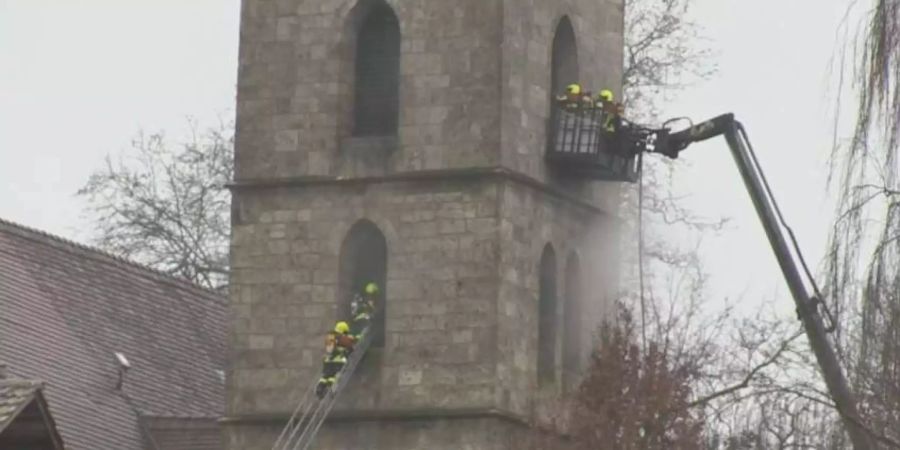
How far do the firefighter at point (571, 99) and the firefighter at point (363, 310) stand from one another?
3110 mm

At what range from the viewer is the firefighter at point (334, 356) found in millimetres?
41969

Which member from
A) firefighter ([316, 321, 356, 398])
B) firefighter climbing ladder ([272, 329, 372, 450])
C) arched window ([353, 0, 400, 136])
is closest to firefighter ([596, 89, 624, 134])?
arched window ([353, 0, 400, 136])

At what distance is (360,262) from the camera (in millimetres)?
43156

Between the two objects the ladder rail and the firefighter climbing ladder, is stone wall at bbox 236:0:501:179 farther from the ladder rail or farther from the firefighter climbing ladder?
the ladder rail

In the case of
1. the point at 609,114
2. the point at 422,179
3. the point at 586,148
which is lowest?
the point at 422,179

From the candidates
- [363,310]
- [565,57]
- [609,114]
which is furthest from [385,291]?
[565,57]

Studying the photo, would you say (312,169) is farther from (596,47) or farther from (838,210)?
(838,210)

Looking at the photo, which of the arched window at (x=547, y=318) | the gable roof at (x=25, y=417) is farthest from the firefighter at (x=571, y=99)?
the gable roof at (x=25, y=417)

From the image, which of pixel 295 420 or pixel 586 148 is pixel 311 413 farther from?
pixel 586 148

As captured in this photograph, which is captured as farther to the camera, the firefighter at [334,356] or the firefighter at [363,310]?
the firefighter at [363,310]

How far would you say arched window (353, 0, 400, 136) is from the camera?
142 feet

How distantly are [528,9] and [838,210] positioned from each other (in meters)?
20.5

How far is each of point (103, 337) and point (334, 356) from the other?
5.54 metres

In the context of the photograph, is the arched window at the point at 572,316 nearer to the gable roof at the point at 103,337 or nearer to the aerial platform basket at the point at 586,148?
the aerial platform basket at the point at 586,148
